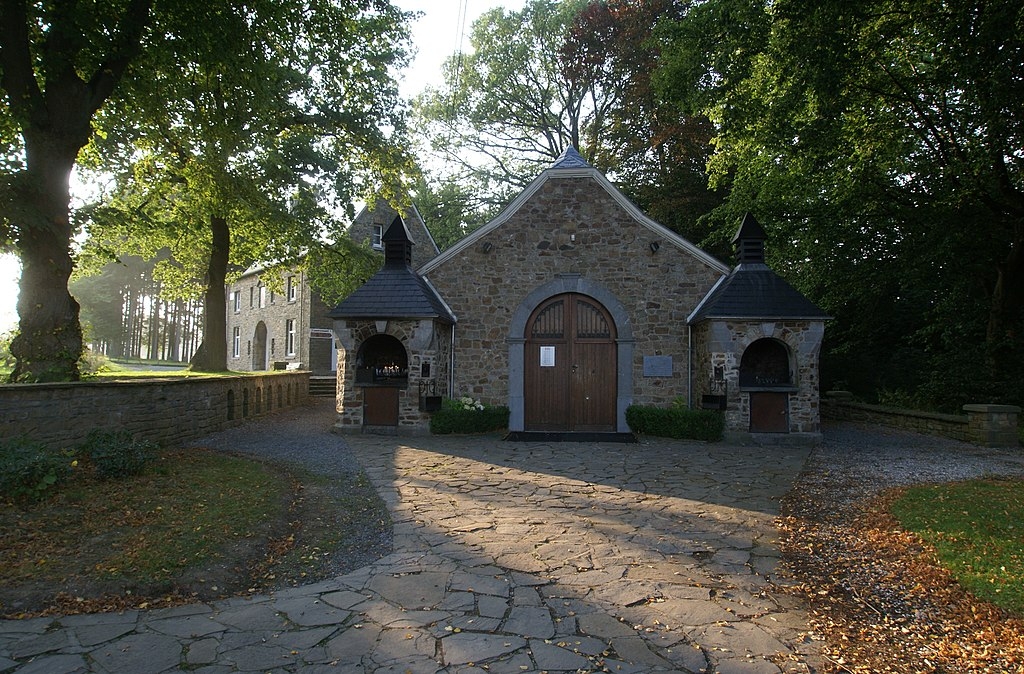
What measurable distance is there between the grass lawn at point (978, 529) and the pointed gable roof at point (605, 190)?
7.45m

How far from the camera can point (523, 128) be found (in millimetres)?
27844

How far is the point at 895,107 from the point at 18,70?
17.1 metres

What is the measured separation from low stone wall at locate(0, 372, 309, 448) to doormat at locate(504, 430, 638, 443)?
6.53 meters

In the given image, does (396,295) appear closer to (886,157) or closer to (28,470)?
(28,470)

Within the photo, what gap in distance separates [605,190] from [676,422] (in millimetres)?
5791

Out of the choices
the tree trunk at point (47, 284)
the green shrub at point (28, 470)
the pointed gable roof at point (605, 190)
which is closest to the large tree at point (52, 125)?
the tree trunk at point (47, 284)

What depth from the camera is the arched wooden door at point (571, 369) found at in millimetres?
14125

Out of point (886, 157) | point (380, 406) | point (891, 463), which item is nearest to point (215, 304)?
point (380, 406)

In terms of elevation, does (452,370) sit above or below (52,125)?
below

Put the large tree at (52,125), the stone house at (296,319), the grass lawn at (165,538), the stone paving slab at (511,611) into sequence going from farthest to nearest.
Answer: the stone house at (296,319), the large tree at (52,125), the grass lawn at (165,538), the stone paving slab at (511,611)

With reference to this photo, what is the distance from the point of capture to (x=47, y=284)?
32.1 ft

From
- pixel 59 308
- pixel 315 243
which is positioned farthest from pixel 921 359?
pixel 59 308

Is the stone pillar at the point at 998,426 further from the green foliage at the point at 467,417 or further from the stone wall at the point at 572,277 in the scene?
the green foliage at the point at 467,417

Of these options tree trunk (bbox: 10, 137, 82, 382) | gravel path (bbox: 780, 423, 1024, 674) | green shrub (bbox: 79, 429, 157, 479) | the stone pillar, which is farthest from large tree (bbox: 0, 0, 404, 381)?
the stone pillar
